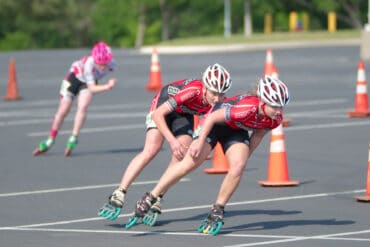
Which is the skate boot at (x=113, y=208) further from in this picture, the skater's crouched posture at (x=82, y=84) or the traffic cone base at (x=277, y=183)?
the skater's crouched posture at (x=82, y=84)

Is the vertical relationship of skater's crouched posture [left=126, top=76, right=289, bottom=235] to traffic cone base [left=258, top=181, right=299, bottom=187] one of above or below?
above

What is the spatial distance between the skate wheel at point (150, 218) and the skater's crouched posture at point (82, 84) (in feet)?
20.8

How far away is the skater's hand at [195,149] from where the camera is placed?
11.4 meters

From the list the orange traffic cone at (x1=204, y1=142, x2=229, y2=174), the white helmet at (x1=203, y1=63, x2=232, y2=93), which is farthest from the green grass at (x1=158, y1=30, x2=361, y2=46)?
the white helmet at (x1=203, y1=63, x2=232, y2=93)

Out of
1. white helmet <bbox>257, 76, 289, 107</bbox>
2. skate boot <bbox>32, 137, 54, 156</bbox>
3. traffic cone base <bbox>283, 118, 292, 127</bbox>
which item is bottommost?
traffic cone base <bbox>283, 118, 292, 127</bbox>

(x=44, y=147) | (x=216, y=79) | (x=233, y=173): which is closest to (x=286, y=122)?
(x=44, y=147)

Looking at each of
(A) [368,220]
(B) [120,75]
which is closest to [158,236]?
→ (A) [368,220]

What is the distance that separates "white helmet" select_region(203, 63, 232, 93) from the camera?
11500mm

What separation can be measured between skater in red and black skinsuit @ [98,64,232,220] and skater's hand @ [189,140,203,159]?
26 centimetres

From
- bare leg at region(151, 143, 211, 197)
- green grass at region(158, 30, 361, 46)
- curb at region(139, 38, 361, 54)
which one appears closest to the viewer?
bare leg at region(151, 143, 211, 197)

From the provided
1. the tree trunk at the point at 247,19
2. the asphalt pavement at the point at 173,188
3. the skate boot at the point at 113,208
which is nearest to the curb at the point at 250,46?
the tree trunk at the point at 247,19

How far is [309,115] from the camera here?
24406mm

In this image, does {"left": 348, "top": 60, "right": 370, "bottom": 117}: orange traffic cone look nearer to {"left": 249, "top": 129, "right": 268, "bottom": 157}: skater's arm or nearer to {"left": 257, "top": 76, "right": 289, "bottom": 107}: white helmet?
{"left": 249, "top": 129, "right": 268, "bottom": 157}: skater's arm

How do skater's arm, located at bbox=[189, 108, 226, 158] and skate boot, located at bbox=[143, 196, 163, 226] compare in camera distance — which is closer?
skater's arm, located at bbox=[189, 108, 226, 158]
